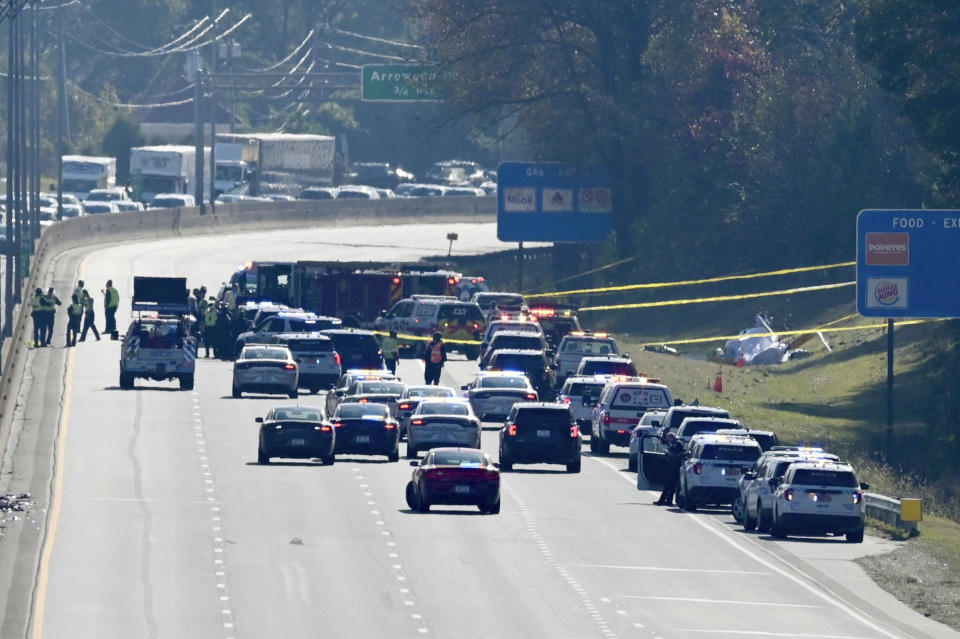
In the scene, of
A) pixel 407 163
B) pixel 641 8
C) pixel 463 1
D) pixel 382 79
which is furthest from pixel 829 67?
pixel 407 163

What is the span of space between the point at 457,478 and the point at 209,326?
89.0ft

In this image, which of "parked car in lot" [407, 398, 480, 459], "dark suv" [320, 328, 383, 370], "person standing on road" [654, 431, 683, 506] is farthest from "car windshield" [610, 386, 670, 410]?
"dark suv" [320, 328, 383, 370]

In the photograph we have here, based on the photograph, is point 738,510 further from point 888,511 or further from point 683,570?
point 683,570

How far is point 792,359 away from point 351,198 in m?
57.9

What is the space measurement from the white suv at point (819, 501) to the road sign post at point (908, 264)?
557 inches

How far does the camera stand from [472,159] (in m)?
192

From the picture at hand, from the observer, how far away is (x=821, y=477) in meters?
36.4

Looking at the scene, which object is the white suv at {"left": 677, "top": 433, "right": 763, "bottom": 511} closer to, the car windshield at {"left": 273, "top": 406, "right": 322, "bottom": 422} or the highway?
the highway

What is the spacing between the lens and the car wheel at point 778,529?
37.1 metres

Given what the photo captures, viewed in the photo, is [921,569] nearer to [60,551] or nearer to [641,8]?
[60,551]

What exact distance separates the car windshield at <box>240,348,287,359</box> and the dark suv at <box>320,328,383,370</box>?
4.13 m

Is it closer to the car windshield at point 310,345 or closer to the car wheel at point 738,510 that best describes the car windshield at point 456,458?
the car wheel at point 738,510

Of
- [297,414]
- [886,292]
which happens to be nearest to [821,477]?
[297,414]

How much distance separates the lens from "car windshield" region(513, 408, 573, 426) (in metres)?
44.2
